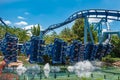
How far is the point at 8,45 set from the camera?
1262 inches

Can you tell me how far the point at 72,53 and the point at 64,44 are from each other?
2.29 meters

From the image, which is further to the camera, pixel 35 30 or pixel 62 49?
pixel 35 30

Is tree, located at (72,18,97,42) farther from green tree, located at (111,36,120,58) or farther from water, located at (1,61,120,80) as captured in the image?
water, located at (1,61,120,80)

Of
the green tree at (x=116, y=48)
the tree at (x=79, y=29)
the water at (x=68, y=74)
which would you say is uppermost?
the tree at (x=79, y=29)

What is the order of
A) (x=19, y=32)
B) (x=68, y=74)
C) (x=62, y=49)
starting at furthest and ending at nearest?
(x=19, y=32), (x=62, y=49), (x=68, y=74)

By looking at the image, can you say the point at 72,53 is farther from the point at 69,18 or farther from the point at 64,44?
the point at 69,18

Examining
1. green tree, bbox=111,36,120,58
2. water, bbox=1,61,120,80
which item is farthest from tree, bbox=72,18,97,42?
water, bbox=1,61,120,80

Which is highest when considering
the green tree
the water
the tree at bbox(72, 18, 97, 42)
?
the tree at bbox(72, 18, 97, 42)

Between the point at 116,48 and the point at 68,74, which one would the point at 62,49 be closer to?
the point at 68,74

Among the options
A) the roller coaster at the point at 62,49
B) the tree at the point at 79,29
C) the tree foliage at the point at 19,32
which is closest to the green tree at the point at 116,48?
the tree at the point at 79,29

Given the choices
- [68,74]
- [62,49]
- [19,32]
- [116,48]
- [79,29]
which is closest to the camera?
[68,74]

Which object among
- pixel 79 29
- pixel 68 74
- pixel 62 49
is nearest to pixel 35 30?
pixel 79 29

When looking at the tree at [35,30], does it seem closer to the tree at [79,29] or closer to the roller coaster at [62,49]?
the tree at [79,29]

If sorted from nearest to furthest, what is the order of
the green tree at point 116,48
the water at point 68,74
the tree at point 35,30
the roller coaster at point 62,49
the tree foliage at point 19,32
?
the water at point 68,74, the roller coaster at point 62,49, the green tree at point 116,48, the tree foliage at point 19,32, the tree at point 35,30
